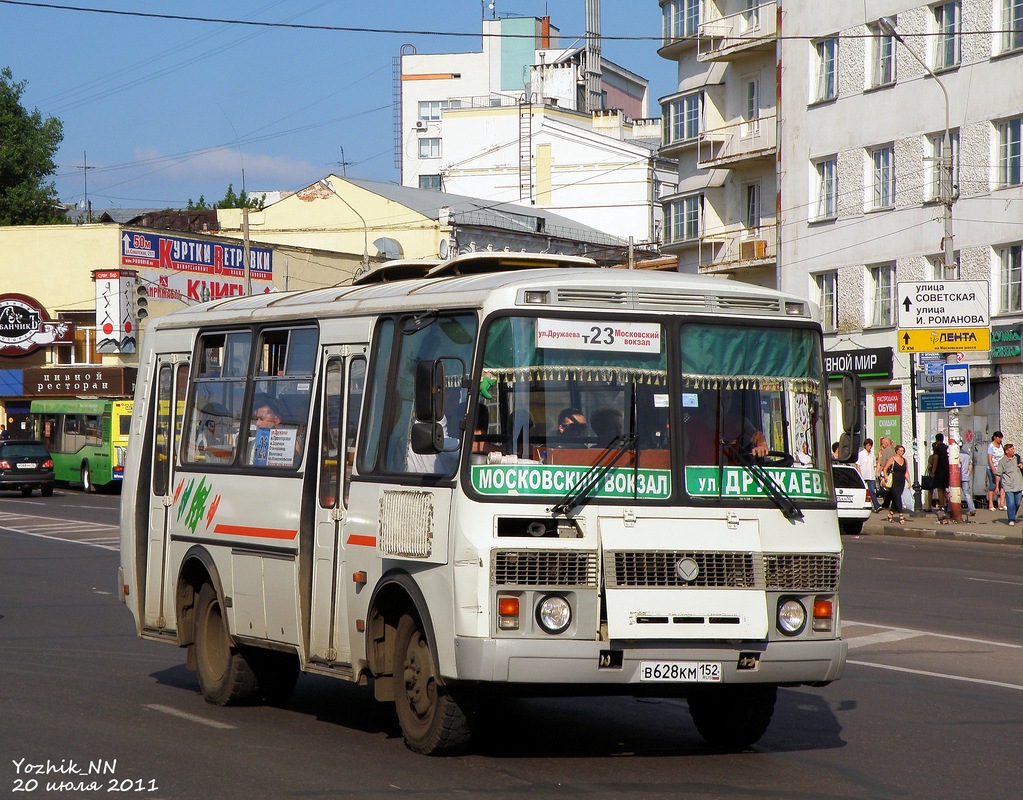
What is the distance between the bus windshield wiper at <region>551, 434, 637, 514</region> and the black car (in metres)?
41.2

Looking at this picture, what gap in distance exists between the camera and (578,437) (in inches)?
329

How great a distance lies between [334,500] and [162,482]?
267 centimetres

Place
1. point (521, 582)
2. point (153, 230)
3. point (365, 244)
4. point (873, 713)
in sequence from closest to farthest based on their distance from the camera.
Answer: point (521, 582)
point (873, 713)
point (153, 230)
point (365, 244)

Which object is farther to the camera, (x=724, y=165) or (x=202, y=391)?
(x=724, y=165)

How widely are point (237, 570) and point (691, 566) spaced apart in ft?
11.6

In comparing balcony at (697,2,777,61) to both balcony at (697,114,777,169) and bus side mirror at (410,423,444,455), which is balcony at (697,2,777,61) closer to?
balcony at (697,114,777,169)

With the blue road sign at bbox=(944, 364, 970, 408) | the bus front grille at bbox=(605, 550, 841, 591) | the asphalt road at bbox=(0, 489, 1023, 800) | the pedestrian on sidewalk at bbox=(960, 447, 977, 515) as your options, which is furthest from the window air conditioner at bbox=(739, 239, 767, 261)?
the bus front grille at bbox=(605, 550, 841, 591)

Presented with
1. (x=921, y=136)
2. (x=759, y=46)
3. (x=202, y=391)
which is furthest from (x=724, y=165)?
(x=202, y=391)

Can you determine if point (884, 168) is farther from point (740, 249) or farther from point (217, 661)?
point (217, 661)

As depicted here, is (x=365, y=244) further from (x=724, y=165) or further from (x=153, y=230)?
(x=724, y=165)

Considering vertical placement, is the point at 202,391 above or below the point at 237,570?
above

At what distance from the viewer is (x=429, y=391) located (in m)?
8.16

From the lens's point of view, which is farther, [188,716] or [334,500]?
[188,716]

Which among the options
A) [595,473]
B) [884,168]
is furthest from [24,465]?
[595,473]
